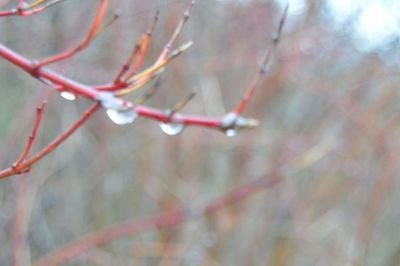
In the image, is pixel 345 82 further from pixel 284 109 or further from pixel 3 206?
pixel 3 206

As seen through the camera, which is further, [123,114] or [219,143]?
[219,143]

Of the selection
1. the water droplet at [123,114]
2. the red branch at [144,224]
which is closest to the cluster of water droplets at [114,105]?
the water droplet at [123,114]

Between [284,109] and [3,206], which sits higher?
[284,109]

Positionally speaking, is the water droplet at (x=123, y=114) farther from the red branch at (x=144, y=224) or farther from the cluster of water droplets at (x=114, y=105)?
the red branch at (x=144, y=224)

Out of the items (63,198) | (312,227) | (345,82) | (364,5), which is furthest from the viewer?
(63,198)

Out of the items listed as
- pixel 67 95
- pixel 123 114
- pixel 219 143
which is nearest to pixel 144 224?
pixel 219 143

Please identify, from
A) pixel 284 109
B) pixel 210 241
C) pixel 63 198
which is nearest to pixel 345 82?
pixel 284 109

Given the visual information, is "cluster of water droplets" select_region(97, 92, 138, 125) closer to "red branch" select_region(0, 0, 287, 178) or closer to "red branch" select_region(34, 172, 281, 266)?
"red branch" select_region(0, 0, 287, 178)

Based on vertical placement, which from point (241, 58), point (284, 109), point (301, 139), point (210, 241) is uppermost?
point (241, 58)

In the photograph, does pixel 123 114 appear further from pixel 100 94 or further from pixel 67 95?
pixel 67 95
